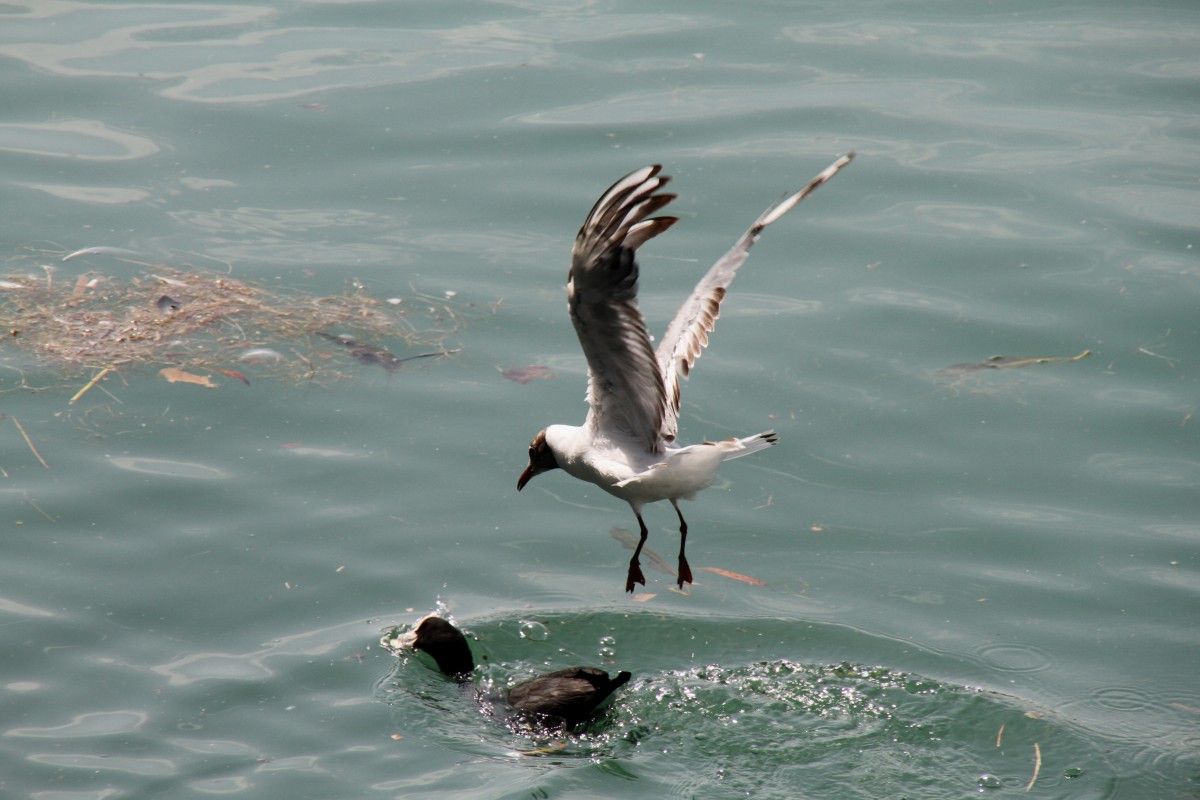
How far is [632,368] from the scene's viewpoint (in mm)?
6062

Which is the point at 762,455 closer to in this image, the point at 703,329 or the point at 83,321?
the point at 703,329

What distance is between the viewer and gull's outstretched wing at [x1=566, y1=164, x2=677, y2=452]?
5.18m

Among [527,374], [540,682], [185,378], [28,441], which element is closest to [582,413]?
[527,374]

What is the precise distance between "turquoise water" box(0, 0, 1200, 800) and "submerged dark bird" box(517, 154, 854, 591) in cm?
61

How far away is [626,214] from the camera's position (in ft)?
17.1

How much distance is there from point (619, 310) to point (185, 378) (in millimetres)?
3558

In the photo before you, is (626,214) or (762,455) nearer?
(626,214)

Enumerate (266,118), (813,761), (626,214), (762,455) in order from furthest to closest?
1. (266,118)
2. (762,455)
3. (813,761)
4. (626,214)

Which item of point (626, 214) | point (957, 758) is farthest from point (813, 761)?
point (626, 214)

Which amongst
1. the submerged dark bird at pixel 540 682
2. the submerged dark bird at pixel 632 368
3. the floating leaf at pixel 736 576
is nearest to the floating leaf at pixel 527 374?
the submerged dark bird at pixel 632 368

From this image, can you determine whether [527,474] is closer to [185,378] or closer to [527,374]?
[527,374]

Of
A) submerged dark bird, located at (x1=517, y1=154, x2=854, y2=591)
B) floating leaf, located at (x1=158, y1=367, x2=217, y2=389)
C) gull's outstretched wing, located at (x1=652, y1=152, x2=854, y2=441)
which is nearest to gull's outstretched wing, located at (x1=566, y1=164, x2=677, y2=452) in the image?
submerged dark bird, located at (x1=517, y1=154, x2=854, y2=591)

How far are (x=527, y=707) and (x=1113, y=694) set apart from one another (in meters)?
2.50

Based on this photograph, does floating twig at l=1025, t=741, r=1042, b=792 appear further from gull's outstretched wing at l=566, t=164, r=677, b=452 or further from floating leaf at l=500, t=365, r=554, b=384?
floating leaf at l=500, t=365, r=554, b=384
